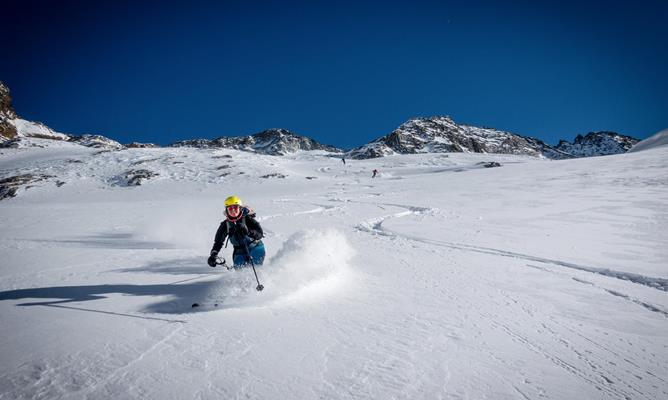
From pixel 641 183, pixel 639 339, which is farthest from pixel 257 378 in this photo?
pixel 641 183

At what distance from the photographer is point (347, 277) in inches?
246

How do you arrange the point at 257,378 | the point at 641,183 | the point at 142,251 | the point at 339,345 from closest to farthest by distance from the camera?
the point at 257,378 < the point at 339,345 < the point at 142,251 < the point at 641,183

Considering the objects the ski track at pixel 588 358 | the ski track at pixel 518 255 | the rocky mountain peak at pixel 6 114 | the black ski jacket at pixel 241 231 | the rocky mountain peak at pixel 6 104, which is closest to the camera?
the ski track at pixel 588 358

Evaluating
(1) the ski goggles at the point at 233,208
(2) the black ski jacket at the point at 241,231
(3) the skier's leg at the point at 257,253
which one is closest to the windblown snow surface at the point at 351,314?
(3) the skier's leg at the point at 257,253

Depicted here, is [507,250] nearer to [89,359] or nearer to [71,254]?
[89,359]

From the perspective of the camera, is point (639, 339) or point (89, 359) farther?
point (639, 339)

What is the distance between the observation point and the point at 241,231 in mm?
6242

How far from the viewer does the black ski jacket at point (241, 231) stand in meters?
6.19

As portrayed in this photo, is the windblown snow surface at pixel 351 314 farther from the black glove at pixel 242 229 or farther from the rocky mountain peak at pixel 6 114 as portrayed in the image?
the rocky mountain peak at pixel 6 114

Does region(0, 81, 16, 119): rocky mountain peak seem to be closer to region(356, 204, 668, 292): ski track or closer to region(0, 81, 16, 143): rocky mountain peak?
region(0, 81, 16, 143): rocky mountain peak

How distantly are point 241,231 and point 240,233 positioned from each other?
45 mm

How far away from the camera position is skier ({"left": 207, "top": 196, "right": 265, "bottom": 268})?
20.3 ft

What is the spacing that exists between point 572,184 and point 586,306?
23.1m

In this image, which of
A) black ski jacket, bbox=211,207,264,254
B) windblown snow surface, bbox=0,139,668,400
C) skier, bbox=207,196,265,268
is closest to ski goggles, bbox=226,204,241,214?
skier, bbox=207,196,265,268
